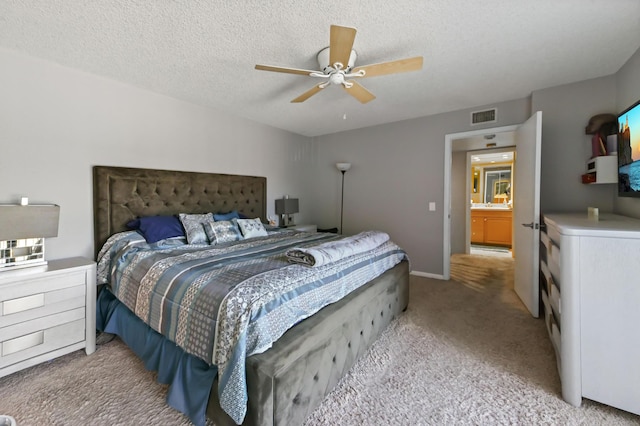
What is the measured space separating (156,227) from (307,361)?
212 centimetres

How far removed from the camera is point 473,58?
7.61ft

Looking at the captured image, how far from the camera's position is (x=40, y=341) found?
1.88 metres

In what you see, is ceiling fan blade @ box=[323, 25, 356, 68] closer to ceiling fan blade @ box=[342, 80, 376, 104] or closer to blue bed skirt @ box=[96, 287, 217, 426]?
ceiling fan blade @ box=[342, 80, 376, 104]

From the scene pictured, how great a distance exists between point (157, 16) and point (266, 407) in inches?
95.0

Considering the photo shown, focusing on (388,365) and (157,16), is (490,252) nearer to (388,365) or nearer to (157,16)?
(388,365)

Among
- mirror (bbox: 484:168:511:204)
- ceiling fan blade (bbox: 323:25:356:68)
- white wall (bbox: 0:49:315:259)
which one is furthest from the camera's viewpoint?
mirror (bbox: 484:168:511:204)

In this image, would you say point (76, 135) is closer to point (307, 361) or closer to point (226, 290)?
point (226, 290)

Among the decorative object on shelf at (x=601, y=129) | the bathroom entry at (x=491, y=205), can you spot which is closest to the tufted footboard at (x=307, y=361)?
the decorative object on shelf at (x=601, y=129)

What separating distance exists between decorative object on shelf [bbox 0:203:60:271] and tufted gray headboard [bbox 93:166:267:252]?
572 millimetres

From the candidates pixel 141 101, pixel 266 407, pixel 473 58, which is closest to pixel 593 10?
pixel 473 58

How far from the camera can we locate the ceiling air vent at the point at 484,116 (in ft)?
11.3

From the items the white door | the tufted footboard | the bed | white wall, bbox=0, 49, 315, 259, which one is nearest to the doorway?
the white door

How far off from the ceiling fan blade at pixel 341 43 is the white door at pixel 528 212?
2043 millimetres

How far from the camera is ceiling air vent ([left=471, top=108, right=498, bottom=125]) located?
3449 millimetres
